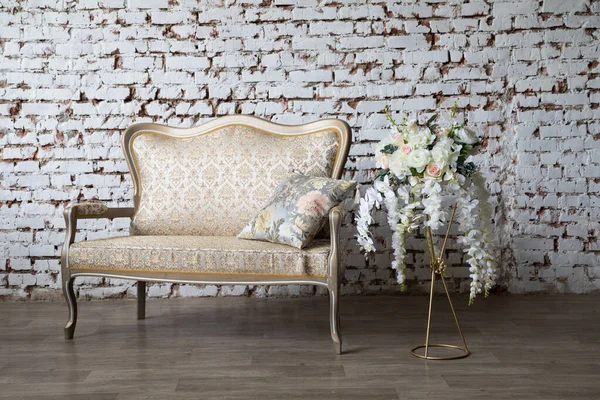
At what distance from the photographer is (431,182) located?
2127mm

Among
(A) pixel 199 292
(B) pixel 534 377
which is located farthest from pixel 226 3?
(B) pixel 534 377

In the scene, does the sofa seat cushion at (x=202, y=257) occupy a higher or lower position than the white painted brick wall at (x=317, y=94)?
lower

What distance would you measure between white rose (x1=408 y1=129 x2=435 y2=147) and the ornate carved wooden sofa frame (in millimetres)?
450

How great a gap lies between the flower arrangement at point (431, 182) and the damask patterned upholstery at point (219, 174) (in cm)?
79

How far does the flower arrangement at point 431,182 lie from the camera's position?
2.12 m

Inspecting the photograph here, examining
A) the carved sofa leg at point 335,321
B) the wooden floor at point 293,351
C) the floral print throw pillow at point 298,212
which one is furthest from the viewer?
the floral print throw pillow at point 298,212

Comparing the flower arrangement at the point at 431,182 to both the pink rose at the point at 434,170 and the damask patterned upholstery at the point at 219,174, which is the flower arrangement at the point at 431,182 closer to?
the pink rose at the point at 434,170

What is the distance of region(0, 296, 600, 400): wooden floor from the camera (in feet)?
6.34

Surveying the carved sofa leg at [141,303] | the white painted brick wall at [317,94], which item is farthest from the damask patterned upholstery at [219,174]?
the white painted brick wall at [317,94]

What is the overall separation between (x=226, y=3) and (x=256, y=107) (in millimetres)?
636

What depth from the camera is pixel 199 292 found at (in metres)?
3.55

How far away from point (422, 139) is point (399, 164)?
0.12 metres

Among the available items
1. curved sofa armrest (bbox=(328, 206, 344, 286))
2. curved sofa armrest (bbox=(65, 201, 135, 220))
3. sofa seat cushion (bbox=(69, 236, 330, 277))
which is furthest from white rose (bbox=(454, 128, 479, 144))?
curved sofa armrest (bbox=(65, 201, 135, 220))

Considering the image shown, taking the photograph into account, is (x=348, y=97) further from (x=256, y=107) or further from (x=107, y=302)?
(x=107, y=302)
